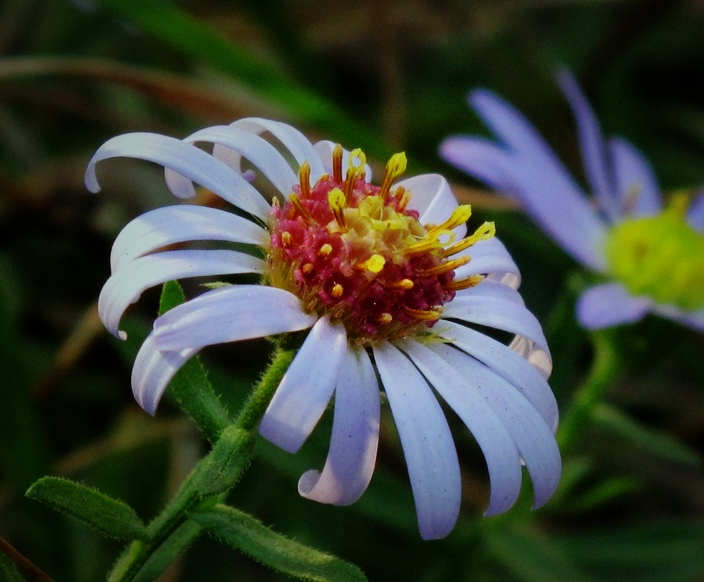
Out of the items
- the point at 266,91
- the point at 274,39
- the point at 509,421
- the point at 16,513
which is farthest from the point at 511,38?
the point at 509,421

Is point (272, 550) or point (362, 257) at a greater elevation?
point (362, 257)

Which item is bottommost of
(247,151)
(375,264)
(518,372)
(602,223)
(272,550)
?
(272,550)

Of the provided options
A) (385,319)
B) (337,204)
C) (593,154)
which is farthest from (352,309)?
(593,154)

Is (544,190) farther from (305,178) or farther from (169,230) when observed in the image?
(169,230)

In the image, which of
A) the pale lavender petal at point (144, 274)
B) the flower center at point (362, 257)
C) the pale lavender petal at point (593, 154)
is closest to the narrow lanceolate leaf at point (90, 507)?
the pale lavender petal at point (144, 274)

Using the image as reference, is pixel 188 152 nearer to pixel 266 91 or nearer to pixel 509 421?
pixel 509 421

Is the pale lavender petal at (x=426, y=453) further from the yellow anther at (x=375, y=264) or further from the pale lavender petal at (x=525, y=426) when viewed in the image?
the yellow anther at (x=375, y=264)

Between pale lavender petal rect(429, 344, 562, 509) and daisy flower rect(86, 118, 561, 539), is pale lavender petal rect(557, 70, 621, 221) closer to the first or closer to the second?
daisy flower rect(86, 118, 561, 539)
